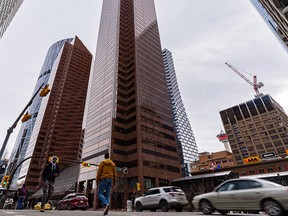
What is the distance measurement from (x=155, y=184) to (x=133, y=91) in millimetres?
31750

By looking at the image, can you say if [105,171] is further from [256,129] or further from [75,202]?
[256,129]

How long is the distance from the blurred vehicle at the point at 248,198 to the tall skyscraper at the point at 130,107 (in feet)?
130

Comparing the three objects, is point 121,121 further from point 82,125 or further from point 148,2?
point 148,2

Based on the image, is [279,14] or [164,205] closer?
[164,205]

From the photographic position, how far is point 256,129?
9538 centimetres

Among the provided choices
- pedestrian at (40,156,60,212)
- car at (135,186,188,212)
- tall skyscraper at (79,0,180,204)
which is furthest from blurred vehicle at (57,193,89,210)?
tall skyscraper at (79,0,180,204)

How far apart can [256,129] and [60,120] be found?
102747 millimetres

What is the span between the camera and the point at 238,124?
338ft

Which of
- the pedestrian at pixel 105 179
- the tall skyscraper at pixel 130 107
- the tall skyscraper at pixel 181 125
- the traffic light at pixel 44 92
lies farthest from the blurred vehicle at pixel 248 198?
the tall skyscraper at pixel 181 125

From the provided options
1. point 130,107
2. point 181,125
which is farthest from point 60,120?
point 181,125

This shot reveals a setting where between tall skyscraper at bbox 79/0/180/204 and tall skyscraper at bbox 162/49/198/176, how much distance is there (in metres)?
67.9

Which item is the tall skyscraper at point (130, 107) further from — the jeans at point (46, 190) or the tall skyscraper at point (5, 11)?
the jeans at point (46, 190)

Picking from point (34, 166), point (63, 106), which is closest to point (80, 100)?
point (63, 106)

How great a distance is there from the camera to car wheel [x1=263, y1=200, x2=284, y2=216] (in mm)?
5184
